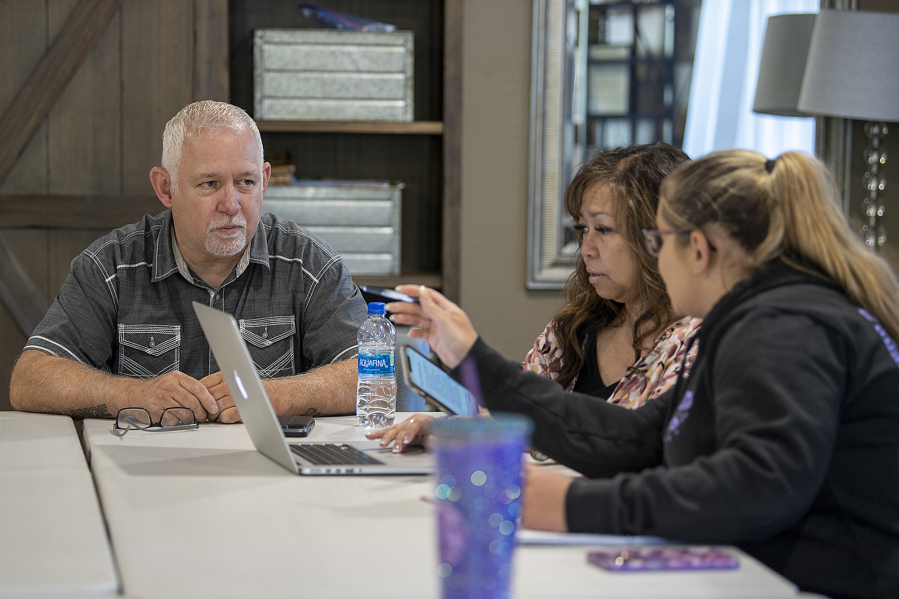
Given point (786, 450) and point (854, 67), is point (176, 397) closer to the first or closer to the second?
point (786, 450)

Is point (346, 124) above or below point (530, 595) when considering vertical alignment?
above

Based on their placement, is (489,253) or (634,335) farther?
(489,253)

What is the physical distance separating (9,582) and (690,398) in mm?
789

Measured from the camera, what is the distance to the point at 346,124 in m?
3.08

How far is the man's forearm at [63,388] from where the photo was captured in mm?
1730

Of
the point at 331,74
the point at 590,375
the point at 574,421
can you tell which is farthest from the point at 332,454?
the point at 331,74

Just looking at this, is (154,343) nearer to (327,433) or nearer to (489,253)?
(327,433)

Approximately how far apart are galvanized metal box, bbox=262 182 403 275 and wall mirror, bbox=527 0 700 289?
526 millimetres

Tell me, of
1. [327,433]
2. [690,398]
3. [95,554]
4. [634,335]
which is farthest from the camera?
[634,335]

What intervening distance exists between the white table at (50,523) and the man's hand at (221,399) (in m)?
0.26

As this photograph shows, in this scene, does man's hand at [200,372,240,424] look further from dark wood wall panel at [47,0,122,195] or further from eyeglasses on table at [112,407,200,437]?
dark wood wall panel at [47,0,122,195]

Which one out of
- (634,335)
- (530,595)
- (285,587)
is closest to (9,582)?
(285,587)

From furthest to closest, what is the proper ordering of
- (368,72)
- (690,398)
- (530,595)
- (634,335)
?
(368,72) → (634,335) → (690,398) → (530,595)

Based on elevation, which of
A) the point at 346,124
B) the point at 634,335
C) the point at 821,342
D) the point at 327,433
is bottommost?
the point at 327,433
